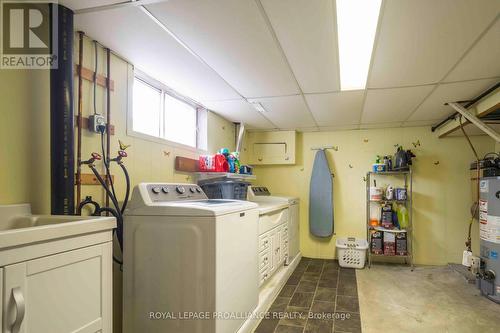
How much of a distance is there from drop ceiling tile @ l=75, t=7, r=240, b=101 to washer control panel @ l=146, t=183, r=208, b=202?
922 mm

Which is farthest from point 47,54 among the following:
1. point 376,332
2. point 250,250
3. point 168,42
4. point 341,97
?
point 376,332

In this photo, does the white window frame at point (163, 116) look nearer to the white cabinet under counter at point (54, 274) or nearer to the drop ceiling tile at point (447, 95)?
the white cabinet under counter at point (54, 274)

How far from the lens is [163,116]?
272 centimetres

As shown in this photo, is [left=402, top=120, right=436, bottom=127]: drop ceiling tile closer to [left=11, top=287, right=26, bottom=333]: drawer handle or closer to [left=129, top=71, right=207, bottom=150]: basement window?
[left=129, top=71, right=207, bottom=150]: basement window

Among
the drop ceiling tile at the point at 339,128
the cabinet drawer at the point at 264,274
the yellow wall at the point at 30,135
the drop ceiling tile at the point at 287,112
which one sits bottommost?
the cabinet drawer at the point at 264,274

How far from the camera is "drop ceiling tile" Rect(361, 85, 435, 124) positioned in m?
2.72

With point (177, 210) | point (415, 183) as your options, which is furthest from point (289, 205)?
point (177, 210)

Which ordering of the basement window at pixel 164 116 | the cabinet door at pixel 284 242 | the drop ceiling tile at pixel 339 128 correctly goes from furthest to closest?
the drop ceiling tile at pixel 339 128 < the cabinet door at pixel 284 242 < the basement window at pixel 164 116

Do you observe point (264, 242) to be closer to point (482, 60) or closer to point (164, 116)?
point (164, 116)

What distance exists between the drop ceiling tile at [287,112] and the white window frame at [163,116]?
27.0 inches

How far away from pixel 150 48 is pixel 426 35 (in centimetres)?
175

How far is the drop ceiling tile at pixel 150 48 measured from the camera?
5.18 feet

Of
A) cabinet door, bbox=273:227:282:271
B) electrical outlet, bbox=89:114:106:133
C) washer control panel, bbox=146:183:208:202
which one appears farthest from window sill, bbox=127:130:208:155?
cabinet door, bbox=273:227:282:271

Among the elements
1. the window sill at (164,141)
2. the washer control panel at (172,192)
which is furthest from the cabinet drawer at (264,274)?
the window sill at (164,141)
